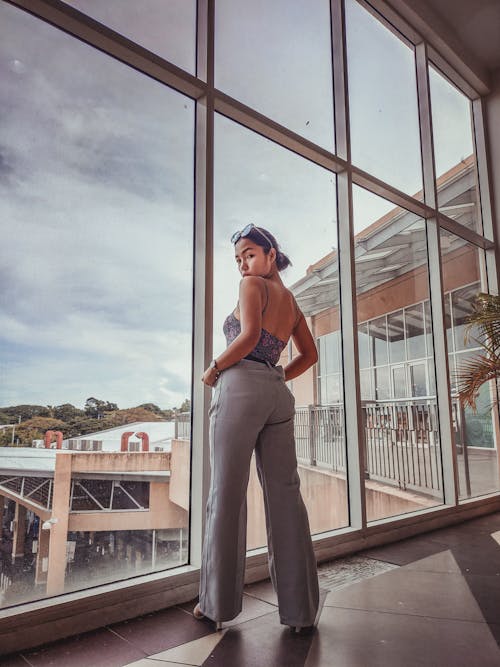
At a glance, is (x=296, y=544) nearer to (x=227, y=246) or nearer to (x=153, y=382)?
(x=153, y=382)

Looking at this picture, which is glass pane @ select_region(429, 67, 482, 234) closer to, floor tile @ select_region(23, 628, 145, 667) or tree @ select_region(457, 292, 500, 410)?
tree @ select_region(457, 292, 500, 410)

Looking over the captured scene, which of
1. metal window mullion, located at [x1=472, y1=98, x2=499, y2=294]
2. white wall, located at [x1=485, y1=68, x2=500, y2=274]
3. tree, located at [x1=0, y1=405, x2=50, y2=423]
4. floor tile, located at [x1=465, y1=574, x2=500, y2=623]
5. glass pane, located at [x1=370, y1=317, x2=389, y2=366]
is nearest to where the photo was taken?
tree, located at [x1=0, y1=405, x2=50, y2=423]

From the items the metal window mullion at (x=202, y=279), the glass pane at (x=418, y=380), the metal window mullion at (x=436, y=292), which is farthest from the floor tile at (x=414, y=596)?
the glass pane at (x=418, y=380)

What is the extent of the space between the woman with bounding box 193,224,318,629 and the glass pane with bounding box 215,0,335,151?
160 centimetres

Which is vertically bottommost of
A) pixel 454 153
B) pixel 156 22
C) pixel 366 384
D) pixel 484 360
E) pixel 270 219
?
pixel 366 384

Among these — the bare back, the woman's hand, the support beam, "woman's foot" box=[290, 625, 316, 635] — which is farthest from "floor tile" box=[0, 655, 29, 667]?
the bare back

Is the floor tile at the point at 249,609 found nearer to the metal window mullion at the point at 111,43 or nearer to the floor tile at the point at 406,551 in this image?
the floor tile at the point at 406,551

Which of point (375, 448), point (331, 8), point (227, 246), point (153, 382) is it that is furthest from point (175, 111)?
point (375, 448)

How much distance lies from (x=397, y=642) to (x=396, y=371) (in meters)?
2.08

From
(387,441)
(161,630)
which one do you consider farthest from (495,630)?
(387,441)

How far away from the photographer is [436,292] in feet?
12.5

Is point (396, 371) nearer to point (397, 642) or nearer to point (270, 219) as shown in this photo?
point (270, 219)

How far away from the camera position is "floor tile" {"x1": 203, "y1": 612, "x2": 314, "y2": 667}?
143cm

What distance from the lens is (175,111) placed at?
2404 mm
